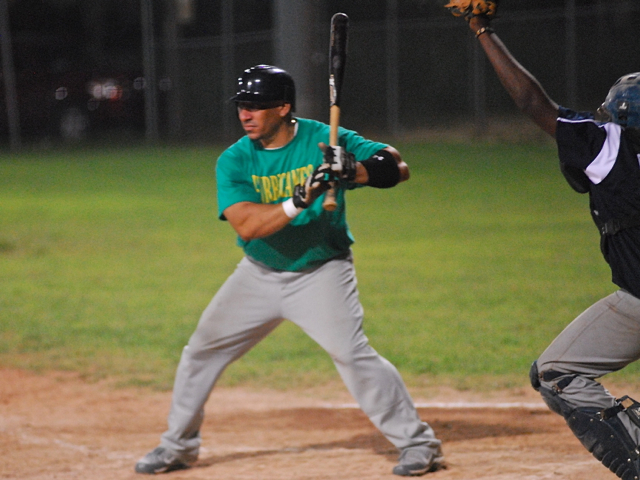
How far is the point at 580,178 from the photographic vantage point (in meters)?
3.37

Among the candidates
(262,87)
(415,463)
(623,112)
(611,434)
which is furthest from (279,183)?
(611,434)

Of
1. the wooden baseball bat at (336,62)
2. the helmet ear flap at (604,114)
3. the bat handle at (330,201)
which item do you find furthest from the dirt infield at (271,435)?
the helmet ear flap at (604,114)

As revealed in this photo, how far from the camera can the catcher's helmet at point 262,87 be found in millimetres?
4230

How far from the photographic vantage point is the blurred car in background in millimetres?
26812

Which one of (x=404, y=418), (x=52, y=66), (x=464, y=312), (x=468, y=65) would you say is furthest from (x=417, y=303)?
(x=52, y=66)

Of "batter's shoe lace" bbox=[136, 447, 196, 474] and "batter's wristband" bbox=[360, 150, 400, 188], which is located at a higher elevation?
"batter's wristband" bbox=[360, 150, 400, 188]

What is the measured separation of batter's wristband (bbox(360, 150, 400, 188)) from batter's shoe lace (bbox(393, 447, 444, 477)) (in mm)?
1329

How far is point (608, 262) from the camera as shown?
135 inches

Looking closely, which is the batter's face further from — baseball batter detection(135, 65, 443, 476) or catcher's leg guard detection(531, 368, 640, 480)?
catcher's leg guard detection(531, 368, 640, 480)

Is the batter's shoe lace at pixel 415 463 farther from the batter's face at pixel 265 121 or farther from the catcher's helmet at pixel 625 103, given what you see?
the catcher's helmet at pixel 625 103

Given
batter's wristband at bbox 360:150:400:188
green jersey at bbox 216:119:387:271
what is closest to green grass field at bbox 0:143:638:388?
green jersey at bbox 216:119:387:271

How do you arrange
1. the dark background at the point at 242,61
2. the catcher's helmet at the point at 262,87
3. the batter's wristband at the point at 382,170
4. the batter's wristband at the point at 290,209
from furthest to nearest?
the dark background at the point at 242,61
the catcher's helmet at the point at 262,87
the batter's wristband at the point at 382,170
the batter's wristband at the point at 290,209

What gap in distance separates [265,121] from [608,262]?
1.76 metres

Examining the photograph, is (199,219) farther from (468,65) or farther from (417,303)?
(468,65)
